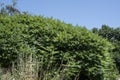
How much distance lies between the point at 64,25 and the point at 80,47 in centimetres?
93

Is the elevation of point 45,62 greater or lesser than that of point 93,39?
lesser

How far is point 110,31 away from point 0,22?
85.4 feet

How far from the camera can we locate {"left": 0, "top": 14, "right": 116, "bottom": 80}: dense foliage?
937cm

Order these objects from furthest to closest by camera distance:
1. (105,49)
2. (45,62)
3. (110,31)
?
(110,31) < (105,49) < (45,62)

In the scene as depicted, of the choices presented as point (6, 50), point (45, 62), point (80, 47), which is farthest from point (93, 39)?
point (6, 50)

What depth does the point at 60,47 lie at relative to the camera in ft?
31.8

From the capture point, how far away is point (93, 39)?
9.70 meters

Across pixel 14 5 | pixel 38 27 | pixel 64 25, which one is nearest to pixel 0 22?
pixel 38 27

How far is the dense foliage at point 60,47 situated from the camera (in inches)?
369

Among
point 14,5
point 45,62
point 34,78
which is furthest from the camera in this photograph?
point 14,5

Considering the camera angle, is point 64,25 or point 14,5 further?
point 14,5

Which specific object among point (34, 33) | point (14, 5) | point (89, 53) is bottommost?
point (89, 53)

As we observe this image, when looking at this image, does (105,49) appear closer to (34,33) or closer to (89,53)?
(89,53)

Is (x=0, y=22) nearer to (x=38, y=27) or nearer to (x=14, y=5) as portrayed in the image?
(x=38, y=27)
